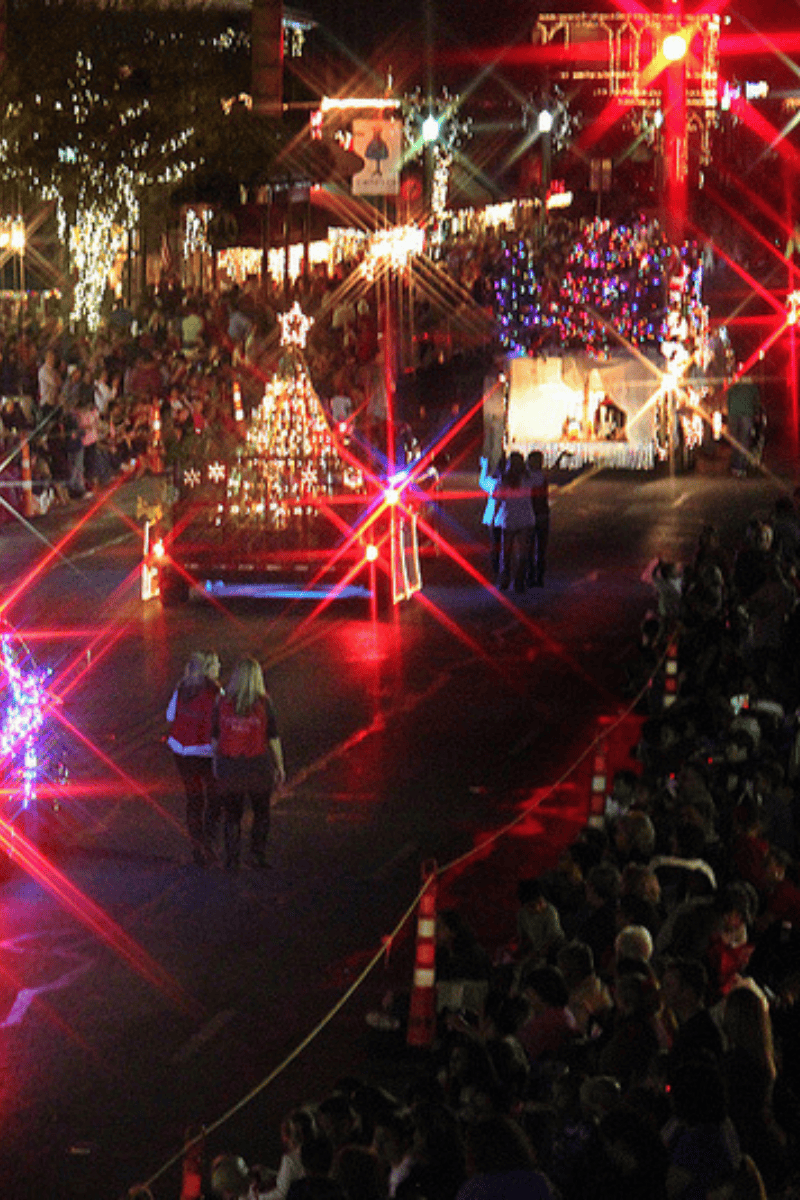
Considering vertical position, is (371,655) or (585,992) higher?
(585,992)

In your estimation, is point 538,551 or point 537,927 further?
point 538,551

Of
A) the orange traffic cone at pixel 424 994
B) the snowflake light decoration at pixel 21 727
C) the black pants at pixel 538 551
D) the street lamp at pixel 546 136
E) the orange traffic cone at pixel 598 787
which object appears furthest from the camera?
the street lamp at pixel 546 136

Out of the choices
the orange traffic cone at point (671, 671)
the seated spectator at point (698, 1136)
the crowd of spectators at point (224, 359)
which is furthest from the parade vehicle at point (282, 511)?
the seated spectator at point (698, 1136)

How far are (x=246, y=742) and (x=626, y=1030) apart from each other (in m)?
4.87

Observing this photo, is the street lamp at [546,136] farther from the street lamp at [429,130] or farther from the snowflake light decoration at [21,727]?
the snowflake light decoration at [21,727]

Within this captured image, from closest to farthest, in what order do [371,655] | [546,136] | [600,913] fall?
1. [600,913]
2. [371,655]
3. [546,136]

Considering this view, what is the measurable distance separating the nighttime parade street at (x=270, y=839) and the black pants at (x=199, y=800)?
20cm

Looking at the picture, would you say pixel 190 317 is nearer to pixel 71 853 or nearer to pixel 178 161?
pixel 178 161

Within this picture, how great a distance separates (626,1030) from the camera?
23.1 ft

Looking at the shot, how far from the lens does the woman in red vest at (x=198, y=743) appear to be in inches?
465

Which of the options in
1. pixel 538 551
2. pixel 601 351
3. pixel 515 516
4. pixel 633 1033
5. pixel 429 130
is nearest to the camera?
pixel 633 1033

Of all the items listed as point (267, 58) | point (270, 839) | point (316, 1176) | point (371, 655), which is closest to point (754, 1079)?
point (316, 1176)

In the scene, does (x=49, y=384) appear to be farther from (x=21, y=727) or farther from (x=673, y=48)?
(x=21, y=727)

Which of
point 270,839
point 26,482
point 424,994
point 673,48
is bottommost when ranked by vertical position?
point 270,839
